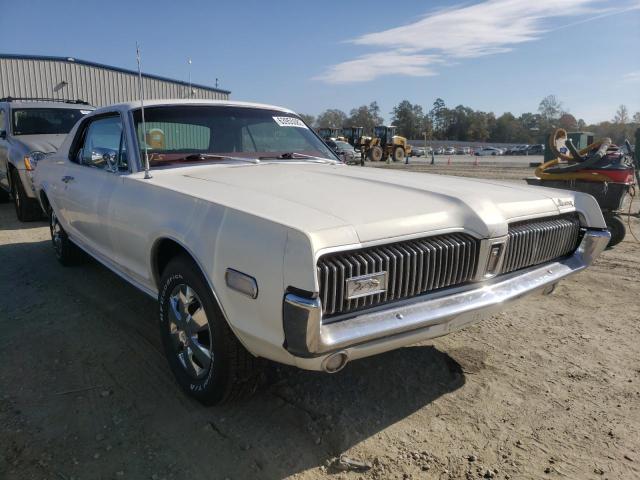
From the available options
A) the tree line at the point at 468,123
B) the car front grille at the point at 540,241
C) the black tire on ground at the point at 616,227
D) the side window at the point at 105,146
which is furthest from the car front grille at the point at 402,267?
the tree line at the point at 468,123

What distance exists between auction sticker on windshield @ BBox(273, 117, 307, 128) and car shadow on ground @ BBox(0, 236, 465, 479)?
6.14 feet

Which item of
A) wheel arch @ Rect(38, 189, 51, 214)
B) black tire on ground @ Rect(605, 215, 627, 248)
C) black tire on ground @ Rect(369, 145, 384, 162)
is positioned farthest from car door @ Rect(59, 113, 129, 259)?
black tire on ground @ Rect(369, 145, 384, 162)

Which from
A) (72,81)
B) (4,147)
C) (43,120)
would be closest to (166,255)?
(43,120)

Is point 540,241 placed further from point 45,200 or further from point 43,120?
point 43,120

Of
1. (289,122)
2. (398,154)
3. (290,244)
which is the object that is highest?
(289,122)

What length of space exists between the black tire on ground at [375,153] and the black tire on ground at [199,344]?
32.6 meters

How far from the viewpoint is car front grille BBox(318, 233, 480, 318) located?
2.03 m

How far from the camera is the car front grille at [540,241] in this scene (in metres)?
2.73

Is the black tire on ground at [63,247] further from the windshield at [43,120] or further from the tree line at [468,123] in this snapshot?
the tree line at [468,123]

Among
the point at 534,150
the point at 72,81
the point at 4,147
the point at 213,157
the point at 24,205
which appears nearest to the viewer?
the point at 213,157

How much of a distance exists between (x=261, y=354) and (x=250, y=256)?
44cm

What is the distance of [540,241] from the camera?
9.51 ft

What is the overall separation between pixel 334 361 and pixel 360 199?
846 millimetres

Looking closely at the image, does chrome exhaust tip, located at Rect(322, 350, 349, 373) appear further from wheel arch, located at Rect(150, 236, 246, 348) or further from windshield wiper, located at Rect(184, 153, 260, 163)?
windshield wiper, located at Rect(184, 153, 260, 163)
